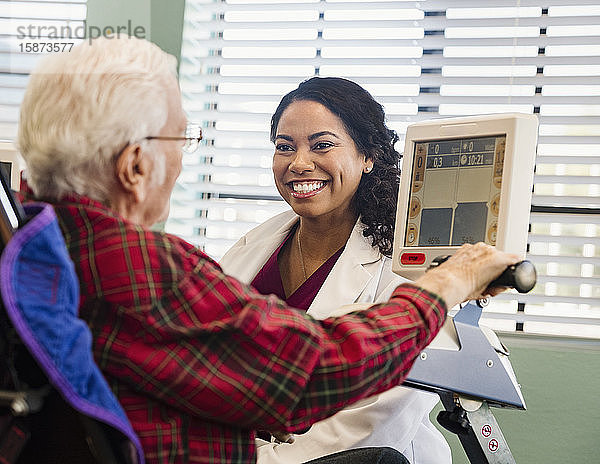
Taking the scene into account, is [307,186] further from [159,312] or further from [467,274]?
[159,312]

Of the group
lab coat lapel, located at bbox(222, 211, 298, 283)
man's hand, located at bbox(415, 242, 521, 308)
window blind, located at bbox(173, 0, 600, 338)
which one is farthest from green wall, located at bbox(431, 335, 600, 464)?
man's hand, located at bbox(415, 242, 521, 308)

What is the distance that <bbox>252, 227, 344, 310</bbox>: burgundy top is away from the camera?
7.34 ft

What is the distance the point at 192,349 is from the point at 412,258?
2.23ft

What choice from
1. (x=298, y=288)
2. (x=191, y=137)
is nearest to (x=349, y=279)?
(x=298, y=288)

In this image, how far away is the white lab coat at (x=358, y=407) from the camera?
1.86m

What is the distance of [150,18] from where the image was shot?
10.4 feet

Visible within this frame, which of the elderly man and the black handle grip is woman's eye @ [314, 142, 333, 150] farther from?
the elderly man

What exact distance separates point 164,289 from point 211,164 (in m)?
2.20

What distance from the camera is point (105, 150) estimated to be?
116 cm

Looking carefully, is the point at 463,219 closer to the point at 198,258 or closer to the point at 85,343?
the point at 198,258

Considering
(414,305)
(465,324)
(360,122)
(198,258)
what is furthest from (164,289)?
(360,122)

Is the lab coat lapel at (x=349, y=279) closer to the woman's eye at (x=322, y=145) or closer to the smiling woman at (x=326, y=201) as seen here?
the smiling woman at (x=326, y=201)

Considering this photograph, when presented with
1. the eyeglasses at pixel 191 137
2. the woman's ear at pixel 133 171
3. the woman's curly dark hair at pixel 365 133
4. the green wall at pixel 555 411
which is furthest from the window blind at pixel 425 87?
the woman's ear at pixel 133 171

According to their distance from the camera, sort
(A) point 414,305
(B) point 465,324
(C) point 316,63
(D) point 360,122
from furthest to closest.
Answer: (C) point 316,63
(D) point 360,122
(B) point 465,324
(A) point 414,305
